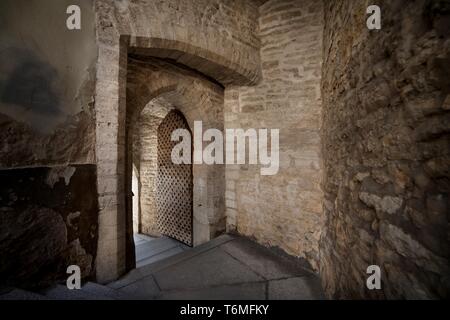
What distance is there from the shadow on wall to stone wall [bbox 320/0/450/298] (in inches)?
102

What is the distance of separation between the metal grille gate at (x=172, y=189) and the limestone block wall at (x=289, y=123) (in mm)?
1379

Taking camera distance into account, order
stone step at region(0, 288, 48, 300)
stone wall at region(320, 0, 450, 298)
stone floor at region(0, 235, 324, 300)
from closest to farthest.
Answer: stone wall at region(320, 0, 450, 298)
stone step at region(0, 288, 48, 300)
stone floor at region(0, 235, 324, 300)

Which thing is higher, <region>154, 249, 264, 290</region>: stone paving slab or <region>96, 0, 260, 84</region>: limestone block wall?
<region>96, 0, 260, 84</region>: limestone block wall

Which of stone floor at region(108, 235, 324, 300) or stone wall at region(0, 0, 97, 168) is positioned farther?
stone floor at region(108, 235, 324, 300)

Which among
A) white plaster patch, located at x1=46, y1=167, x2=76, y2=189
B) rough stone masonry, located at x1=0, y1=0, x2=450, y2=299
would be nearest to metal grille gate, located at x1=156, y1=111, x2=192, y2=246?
rough stone masonry, located at x1=0, y1=0, x2=450, y2=299

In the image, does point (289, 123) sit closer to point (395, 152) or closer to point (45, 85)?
point (395, 152)

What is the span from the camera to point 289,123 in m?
3.12

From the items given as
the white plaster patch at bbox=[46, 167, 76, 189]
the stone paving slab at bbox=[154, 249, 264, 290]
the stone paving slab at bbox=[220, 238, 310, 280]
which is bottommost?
the stone paving slab at bbox=[220, 238, 310, 280]

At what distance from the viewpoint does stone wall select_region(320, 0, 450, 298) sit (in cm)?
85

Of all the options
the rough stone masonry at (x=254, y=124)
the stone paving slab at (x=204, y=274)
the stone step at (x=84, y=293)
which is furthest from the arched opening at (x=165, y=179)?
the stone step at (x=84, y=293)

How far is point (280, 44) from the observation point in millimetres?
3199

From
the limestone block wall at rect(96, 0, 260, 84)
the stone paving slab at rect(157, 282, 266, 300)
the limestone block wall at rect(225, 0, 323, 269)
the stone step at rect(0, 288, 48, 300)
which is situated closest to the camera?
the stone step at rect(0, 288, 48, 300)

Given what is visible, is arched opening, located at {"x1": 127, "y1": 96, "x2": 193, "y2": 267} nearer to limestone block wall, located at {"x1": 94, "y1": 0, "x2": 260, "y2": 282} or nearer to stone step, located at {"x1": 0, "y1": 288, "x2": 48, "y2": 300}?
limestone block wall, located at {"x1": 94, "y1": 0, "x2": 260, "y2": 282}

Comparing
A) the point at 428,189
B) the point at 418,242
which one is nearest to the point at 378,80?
the point at 428,189
